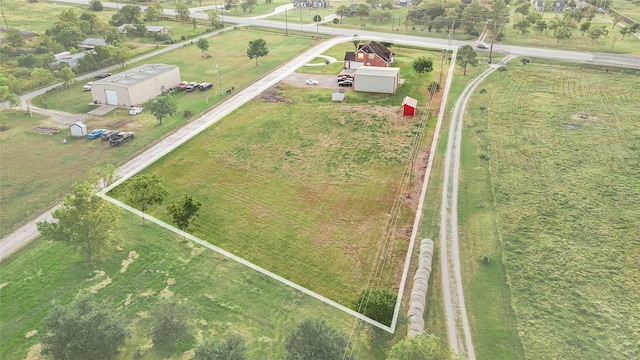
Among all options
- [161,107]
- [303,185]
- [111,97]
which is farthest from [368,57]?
[303,185]

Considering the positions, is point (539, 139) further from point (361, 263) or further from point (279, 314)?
point (279, 314)

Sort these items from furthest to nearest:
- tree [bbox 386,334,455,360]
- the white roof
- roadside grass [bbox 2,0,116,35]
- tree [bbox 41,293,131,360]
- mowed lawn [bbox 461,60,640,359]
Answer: roadside grass [bbox 2,0,116,35]
the white roof
mowed lawn [bbox 461,60,640,359]
tree [bbox 41,293,131,360]
tree [bbox 386,334,455,360]

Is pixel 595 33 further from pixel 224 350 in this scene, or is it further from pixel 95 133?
pixel 224 350

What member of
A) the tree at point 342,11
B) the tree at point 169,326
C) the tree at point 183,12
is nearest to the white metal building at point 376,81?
the tree at point 169,326

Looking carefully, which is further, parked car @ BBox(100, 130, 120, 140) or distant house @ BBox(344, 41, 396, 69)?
distant house @ BBox(344, 41, 396, 69)

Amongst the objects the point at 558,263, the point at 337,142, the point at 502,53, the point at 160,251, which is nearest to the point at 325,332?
the point at 160,251

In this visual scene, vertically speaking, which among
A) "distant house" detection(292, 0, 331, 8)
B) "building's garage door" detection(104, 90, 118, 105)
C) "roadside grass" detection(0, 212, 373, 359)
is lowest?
"roadside grass" detection(0, 212, 373, 359)

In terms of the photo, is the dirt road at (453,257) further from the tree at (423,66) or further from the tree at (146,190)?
the tree at (146,190)

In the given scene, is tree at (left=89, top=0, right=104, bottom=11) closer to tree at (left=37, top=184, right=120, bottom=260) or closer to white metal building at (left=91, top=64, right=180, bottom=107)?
white metal building at (left=91, top=64, right=180, bottom=107)

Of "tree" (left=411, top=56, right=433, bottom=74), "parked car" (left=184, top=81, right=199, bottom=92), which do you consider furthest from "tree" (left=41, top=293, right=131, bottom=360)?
"tree" (left=411, top=56, right=433, bottom=74)
